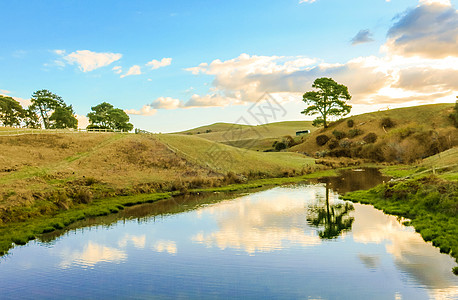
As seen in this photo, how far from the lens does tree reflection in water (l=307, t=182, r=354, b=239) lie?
21064 millimetres

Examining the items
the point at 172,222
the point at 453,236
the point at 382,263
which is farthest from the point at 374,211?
the point at 172,222

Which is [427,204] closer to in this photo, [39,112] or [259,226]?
[259,226]

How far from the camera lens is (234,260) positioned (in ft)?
53.1

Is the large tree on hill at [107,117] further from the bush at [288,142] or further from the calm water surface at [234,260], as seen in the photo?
the calm water surface at [234,260]

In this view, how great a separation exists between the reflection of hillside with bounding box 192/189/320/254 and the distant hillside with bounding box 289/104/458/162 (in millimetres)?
53215

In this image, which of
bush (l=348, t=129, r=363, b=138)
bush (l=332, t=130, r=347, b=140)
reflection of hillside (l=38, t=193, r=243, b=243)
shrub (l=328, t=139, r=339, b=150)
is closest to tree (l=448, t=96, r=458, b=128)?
bush (l=348, t=129, r=363, b=138)

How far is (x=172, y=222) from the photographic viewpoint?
2488 centimetres

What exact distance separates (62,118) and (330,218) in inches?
3719

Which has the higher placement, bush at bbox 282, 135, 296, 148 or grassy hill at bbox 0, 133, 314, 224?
bush at bbox 282, 135, 296, 148

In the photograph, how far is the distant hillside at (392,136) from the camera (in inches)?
2950

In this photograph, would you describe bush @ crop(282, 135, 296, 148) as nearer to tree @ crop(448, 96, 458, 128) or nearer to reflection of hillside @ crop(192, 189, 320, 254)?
tree @ crop(448, 96, 458, 128)

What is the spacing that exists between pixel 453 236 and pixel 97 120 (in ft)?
338

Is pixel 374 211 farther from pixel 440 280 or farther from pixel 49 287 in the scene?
pixel 49 287

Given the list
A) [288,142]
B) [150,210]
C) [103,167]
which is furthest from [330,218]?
[288,142]
